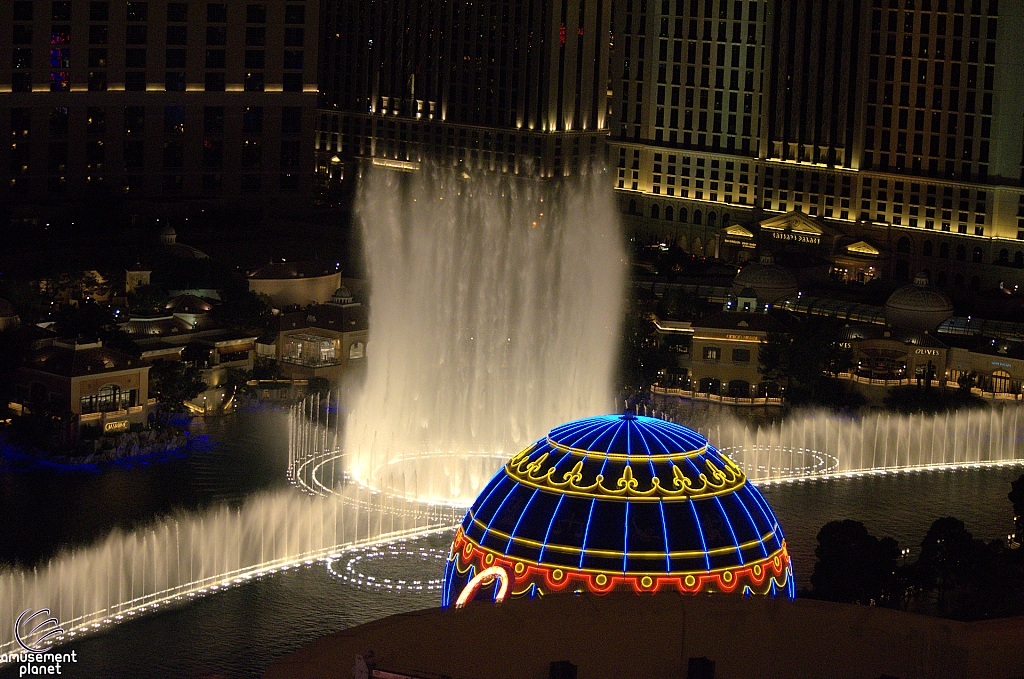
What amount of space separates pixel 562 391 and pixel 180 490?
1153 centimetres

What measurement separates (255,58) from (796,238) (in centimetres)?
2545

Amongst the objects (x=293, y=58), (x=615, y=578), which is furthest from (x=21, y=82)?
(x=615, y=578)

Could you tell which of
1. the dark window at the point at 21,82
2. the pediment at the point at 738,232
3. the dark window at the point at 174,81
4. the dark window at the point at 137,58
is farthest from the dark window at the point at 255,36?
the pediment at the point at 738,232

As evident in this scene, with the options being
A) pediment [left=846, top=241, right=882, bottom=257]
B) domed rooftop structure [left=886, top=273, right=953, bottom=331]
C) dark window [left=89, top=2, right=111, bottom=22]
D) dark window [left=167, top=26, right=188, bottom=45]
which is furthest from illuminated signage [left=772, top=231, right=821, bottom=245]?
dark window [left=89, top=2, right=111, bottom=22]

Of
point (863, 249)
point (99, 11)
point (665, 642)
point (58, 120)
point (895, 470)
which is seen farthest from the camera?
point (99, 11)

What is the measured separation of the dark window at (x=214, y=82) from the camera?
79250 millimetres

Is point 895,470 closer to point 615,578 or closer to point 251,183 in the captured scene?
point 615,578

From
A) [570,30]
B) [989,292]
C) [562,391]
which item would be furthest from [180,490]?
[570,30]

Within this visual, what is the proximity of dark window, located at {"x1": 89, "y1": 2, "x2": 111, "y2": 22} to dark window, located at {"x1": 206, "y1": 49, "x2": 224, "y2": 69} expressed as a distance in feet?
15.3

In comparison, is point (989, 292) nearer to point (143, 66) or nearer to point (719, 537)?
point (143, 66)

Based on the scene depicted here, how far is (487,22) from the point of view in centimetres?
8562

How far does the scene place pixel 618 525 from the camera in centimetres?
2108

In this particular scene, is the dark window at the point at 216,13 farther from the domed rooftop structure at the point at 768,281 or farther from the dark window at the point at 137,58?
the domed rooftop structure at the point at 768,281

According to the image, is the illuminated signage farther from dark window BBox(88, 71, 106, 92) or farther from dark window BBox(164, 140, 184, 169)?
dark window BBox(88, 71, 106, 92)
